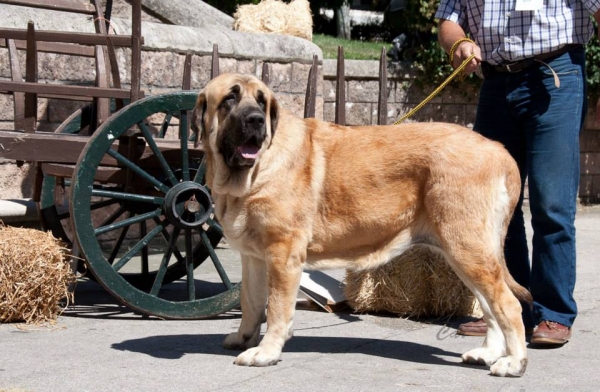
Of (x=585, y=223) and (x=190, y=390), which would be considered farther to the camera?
(x=585, y=223)

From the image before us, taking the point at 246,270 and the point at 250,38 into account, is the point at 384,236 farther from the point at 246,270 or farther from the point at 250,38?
the point at 250,38

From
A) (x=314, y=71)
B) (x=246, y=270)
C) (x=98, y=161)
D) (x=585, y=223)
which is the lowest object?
(x=585, y=223)

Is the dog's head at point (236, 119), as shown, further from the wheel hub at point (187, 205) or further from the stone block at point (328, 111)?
the stone block at point (328, 111)

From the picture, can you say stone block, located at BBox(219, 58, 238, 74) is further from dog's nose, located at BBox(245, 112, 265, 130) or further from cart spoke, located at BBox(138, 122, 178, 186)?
dog's nose, located at BBox(245, 112, 265, 130)

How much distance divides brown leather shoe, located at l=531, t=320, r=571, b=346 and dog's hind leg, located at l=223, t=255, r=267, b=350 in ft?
4.81

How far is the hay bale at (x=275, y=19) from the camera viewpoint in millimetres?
8828

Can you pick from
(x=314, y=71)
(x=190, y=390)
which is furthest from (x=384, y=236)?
(x=314, y=71)

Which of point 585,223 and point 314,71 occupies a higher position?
point 314,71

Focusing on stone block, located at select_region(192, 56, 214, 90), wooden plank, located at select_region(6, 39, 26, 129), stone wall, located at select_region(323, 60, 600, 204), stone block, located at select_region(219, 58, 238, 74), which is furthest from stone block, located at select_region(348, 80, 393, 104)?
wooden plank, located at select_region(6, 39, 26, 129)

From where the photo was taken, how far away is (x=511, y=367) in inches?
167

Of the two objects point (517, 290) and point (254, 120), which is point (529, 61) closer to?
point (517, 290)

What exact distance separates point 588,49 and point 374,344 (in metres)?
7.54

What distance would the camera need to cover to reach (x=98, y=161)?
5105 mm

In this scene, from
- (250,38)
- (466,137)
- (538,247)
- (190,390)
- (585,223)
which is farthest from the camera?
(585,223)
